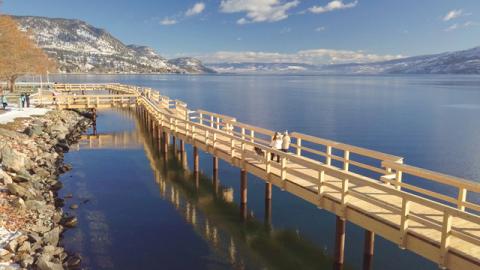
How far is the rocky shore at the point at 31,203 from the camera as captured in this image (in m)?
11.0

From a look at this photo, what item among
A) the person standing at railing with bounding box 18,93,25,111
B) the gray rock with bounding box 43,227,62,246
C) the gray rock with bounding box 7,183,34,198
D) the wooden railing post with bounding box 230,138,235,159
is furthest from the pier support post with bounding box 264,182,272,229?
the person standing at railing with bounding box 18,93,25,111

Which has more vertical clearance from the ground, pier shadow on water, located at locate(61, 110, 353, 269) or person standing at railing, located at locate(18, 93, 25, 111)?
person standing at railing, located at locate(18, 93, 25, 111)

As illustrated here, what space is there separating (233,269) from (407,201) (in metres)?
6.48

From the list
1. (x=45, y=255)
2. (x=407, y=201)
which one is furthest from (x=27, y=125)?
(x=407, y=201)

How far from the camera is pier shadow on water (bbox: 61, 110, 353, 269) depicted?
44.6ft

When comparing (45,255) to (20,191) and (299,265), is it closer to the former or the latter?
(20,191)

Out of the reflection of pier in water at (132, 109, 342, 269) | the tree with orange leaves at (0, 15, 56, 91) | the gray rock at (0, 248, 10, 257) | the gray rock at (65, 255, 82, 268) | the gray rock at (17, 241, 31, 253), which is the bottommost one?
the reflection of pier in water at (132, 109, 342, 269)

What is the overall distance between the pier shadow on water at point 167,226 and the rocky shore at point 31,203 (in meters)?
0.81

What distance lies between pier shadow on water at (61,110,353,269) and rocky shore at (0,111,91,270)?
2.66 ft

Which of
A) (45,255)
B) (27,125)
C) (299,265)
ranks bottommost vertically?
(299,265)

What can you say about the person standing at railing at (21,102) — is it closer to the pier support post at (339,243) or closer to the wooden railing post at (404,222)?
the pier support post at (339,243)

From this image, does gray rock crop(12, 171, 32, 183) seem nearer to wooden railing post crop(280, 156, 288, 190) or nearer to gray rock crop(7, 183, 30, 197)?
gray rock crop(7, 183, 30, 197)

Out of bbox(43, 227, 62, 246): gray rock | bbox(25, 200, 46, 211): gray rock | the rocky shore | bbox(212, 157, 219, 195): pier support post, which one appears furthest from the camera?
bbox(212, 157, 219, 195): pier support post

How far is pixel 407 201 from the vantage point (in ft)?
29.7
